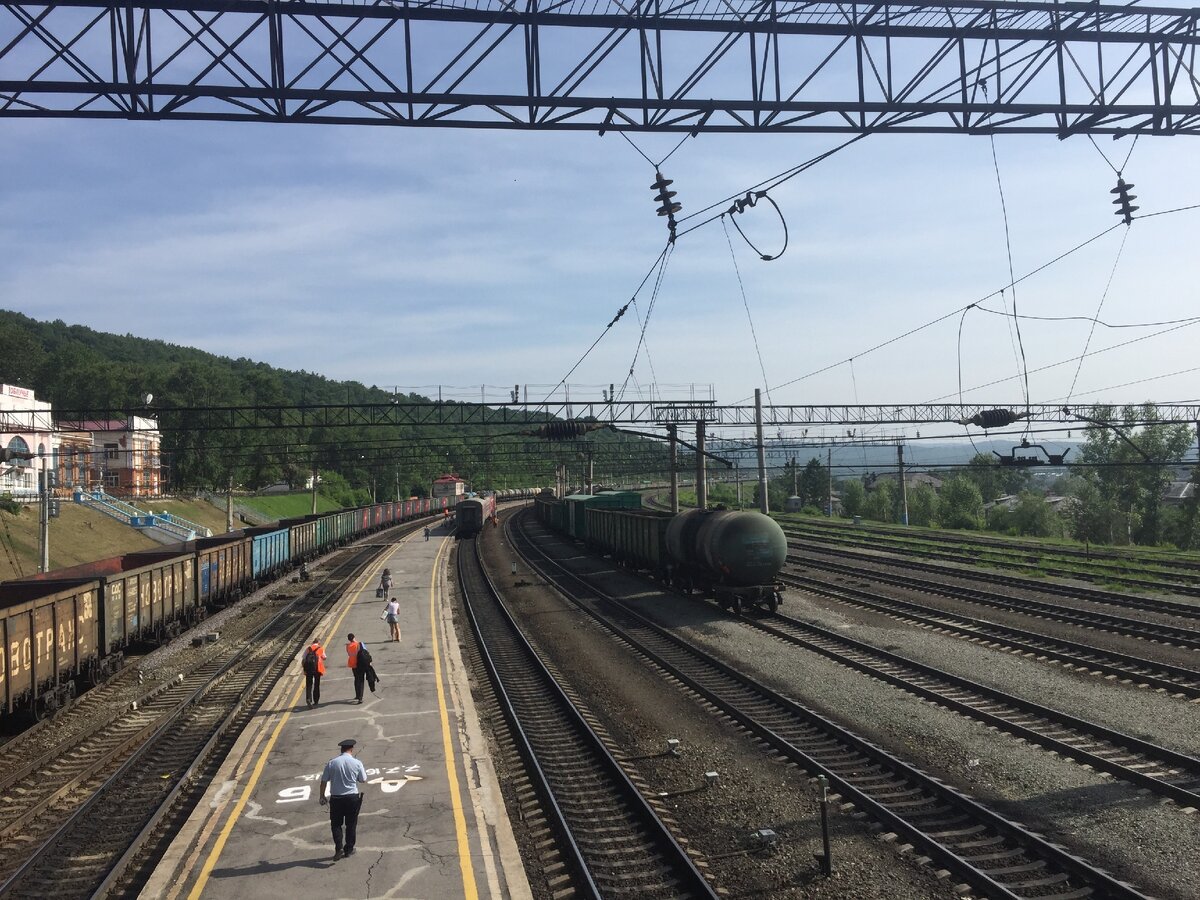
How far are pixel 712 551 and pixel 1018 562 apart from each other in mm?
19391

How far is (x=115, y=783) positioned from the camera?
13.2m

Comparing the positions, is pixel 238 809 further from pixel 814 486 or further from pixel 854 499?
pixel 854 499

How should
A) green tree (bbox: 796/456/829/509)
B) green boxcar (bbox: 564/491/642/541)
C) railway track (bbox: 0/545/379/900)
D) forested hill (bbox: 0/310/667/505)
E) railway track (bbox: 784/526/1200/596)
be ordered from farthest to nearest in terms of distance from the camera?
green tree (bbox: 796/456/829/509) < forested hill (bbox: 0/310/667/505) < green boxcar (bbox: 564/491/642/541) < railway track (bbox: 784/526/1200/596) < railway track (bbox: 0/545/379/900)

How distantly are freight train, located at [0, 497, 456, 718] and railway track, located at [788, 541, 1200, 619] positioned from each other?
88.9 feet

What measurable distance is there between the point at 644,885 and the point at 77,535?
182 ft

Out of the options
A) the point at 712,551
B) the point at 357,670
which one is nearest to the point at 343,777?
the point at 357,670

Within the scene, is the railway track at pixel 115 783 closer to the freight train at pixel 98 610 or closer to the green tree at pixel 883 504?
the freight train at pixel 98 610

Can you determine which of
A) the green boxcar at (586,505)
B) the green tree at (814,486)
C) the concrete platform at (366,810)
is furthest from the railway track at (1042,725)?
the green tree at (814,486)

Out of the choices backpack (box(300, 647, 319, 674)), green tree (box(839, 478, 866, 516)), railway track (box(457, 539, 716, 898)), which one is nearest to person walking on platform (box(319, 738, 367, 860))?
railway track (box(457, 539, 716, 898))

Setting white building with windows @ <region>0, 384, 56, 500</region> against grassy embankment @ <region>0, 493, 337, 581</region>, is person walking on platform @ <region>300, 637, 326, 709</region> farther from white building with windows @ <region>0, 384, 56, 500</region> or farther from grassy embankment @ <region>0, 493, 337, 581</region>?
white building with windows @ <region>0, 384, 56, 500</region>

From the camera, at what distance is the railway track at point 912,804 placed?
920cm

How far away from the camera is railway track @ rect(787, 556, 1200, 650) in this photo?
21.6 metres

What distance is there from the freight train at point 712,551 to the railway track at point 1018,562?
A: 11.7 metres

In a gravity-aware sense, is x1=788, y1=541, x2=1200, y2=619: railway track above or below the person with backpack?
below
